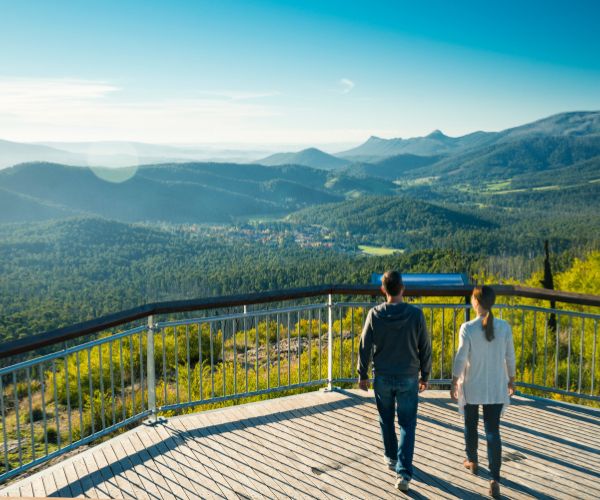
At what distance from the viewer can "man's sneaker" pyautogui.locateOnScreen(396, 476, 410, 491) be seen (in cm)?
337

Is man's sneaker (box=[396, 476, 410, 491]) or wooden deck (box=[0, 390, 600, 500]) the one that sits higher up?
man's sneaker (box=[396, 476, 410, 491])

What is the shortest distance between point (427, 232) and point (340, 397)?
151665 millimetres

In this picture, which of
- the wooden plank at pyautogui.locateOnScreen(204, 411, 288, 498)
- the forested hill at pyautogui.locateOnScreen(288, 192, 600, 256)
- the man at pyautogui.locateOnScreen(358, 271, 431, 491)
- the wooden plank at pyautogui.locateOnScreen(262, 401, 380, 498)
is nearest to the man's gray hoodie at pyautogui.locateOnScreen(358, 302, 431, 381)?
the man at pyautogui.locateOnScreen(358, 271, 431, 491)

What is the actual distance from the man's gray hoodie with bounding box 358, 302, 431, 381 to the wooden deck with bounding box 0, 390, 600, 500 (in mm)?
825

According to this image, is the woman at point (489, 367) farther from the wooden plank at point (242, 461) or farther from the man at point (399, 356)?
the wooden plank at point (242, 461)

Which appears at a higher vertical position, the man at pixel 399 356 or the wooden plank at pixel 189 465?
the man at pixel 399 356

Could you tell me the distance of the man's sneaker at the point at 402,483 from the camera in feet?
11.1

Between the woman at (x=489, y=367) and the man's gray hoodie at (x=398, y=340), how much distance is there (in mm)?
254

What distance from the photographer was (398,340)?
3268mm

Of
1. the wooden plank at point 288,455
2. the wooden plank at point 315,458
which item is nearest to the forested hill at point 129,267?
the wooden plank at point 288,455

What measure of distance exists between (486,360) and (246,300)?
2.10 metres

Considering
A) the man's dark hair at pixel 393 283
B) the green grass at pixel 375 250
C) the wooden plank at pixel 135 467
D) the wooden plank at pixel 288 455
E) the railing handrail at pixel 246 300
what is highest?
the man's dark hair at pixel 393 283

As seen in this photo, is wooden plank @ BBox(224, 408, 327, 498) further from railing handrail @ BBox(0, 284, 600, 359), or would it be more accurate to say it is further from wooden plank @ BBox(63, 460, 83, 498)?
wooden plank @ BBox(63, 460, 83, 498)

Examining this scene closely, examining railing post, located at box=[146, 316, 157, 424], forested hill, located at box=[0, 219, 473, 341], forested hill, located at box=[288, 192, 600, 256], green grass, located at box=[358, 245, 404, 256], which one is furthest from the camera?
green grass, located at box=[358, 245, 404, 256]
